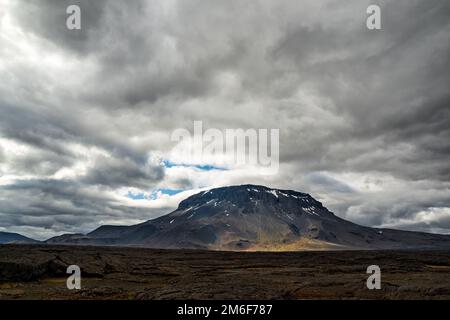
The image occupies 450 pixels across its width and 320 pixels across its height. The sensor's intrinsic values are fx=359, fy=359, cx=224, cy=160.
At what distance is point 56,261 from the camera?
45.1 metres

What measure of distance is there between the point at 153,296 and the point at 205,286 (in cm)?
390

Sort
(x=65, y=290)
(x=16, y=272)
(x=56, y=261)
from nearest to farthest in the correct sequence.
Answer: (x=65, y=290) → (x=16, y=272) → (x=56, y=261)
